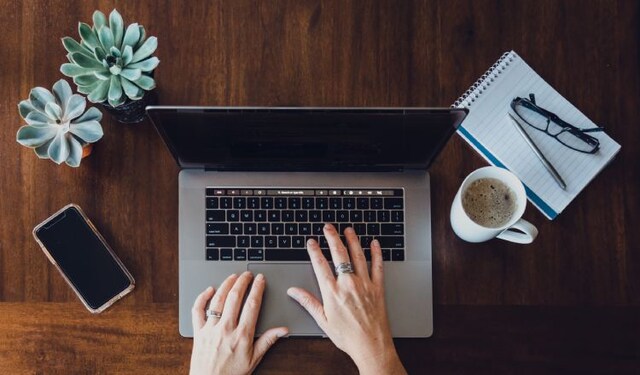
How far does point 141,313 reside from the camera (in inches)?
39.9

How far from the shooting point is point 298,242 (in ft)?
3.31

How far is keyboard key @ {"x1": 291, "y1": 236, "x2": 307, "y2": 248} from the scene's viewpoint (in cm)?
101

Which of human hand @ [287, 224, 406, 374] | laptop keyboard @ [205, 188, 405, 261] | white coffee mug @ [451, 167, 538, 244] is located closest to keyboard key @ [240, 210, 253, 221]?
laptop keyboard @ [205, 188, 405, 261]

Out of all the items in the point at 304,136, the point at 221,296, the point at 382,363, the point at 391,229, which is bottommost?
the point at 382,363

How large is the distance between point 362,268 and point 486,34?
18.2 inches

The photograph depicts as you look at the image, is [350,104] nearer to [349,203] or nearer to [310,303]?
[349,203]

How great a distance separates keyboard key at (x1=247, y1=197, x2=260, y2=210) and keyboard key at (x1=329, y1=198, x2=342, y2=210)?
0.12 metres

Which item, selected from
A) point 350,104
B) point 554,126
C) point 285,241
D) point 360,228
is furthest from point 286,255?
point 554,126

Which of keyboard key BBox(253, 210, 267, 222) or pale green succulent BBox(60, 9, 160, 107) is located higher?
pale green succulent BBox(60, 9, 160, 107)

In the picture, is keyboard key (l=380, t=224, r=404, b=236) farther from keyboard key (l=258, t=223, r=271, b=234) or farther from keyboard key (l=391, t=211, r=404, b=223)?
keyboard key (l=258, t=223, r=271, b=234)

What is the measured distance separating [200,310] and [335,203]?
28 centimetres

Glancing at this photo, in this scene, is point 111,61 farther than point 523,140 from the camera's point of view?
No

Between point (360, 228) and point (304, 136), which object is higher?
point (304, 136)

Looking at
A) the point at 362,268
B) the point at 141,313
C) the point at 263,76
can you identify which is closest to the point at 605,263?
the point at 362,268
